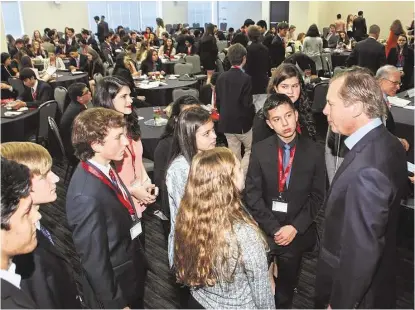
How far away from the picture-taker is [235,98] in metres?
4.57

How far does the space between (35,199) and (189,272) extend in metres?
0.80

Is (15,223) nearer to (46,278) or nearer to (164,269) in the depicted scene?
(46,278)

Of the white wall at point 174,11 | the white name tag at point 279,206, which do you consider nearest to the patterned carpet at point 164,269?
the white name tag at point 279,206

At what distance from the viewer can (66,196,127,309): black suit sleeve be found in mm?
1845

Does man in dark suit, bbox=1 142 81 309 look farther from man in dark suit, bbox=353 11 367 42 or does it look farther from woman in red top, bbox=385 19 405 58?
man in dark suit, bbox=353 11 367 42

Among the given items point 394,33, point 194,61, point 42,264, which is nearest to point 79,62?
point 194,61

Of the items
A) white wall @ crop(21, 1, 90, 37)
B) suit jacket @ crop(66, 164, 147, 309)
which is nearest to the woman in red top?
suit jacket @ crop(66, 164, 147, 309)

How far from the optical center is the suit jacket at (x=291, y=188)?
2441 millimetres

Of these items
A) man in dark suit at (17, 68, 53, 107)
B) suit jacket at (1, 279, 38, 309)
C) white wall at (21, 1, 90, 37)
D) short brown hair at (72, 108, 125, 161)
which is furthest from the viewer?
white wall at (21, 1, 90, 37)

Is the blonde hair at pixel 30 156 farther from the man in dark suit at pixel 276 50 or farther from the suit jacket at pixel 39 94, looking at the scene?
the man in dark suit at pixel 276 50

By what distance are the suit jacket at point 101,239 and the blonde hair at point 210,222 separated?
40 centimetres

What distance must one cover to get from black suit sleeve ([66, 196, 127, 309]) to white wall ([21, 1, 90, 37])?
15.1 m

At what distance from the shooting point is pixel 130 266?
2.08 m

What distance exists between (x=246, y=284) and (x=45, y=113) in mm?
4187
